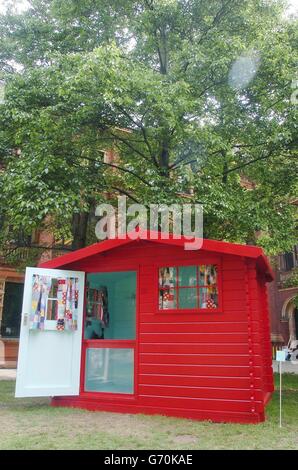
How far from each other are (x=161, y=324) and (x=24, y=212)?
4.75m

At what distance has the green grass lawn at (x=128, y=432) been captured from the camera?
5879 millimetres

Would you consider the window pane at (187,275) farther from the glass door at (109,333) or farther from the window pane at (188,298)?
the glass door at (109,333)

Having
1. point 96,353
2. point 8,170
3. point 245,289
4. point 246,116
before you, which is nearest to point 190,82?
point 246,116

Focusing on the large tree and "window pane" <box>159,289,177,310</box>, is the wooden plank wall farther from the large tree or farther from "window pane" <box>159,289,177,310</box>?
the large tree

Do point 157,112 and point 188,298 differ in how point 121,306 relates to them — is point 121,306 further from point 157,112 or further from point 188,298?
point 157,112

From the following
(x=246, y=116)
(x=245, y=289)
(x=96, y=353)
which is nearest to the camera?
(x=245, y=289)

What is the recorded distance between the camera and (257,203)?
12.5 m

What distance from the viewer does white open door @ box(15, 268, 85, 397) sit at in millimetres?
8250

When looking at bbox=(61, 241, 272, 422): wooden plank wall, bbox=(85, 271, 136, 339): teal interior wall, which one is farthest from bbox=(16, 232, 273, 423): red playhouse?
bbox=(85, 271, 136, 339): teal interior wall

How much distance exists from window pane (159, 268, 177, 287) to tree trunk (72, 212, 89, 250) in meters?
6.71

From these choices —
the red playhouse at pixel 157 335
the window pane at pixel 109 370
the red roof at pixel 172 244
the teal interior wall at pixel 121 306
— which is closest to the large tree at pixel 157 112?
the red roof at pixel 172 244

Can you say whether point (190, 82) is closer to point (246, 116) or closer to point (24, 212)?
point (246, 116)

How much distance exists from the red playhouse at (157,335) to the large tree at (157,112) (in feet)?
8.55

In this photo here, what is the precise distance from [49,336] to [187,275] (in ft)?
9.94
